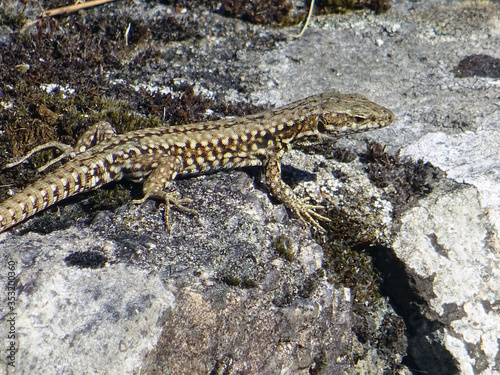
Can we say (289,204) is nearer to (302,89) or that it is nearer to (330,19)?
(302,89)

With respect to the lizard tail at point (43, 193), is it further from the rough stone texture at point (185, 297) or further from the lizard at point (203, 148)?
the rough stone texture at point (185, 297)

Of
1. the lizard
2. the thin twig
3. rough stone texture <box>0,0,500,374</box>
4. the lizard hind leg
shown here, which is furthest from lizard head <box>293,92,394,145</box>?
the thin twig

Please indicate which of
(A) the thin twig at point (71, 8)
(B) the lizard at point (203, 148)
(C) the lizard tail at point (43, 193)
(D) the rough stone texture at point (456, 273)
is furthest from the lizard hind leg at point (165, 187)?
(A) the thin twig at point (71, 8)

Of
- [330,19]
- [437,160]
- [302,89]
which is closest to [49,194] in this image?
[302,89]

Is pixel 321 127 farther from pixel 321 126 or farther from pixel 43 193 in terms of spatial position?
pixel 43 193

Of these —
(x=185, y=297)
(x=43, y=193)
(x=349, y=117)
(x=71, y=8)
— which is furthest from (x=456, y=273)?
(x=71, y=8)

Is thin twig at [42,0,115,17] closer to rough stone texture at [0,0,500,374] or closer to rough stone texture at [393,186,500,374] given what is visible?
rough stone texture at [0,0,500,374]
